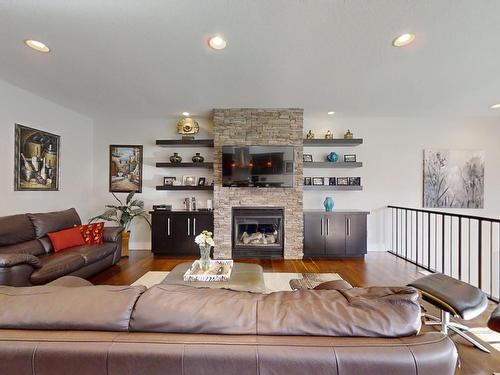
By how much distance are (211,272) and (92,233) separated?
238 cm

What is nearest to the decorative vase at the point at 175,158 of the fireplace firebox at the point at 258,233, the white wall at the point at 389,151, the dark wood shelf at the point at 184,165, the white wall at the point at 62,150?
the dark wood shelf at the point at 184,165

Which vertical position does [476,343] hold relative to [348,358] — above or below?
below

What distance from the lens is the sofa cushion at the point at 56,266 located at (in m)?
2.55

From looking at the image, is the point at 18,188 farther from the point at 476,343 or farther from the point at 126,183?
the point at 476,343

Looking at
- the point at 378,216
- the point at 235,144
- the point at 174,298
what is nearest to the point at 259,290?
the point at 174,298

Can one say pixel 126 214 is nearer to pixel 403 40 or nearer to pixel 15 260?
pixel 15 260

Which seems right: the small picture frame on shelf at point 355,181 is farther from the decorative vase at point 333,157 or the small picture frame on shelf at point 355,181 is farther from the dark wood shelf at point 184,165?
the dark wood shelf at point 184,165

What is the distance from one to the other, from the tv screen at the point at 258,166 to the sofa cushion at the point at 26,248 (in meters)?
2.81

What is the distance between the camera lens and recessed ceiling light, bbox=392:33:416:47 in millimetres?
2264

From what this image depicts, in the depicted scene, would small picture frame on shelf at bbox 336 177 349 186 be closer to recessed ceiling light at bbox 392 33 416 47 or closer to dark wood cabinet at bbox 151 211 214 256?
dark wood cabinet at bbox 151 211 214 256

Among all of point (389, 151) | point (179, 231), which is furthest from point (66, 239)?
point (389, 151)

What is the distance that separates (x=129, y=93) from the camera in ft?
11.9

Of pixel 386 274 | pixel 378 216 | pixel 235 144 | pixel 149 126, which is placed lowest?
pixel 386 274

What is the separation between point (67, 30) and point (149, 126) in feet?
9.37
